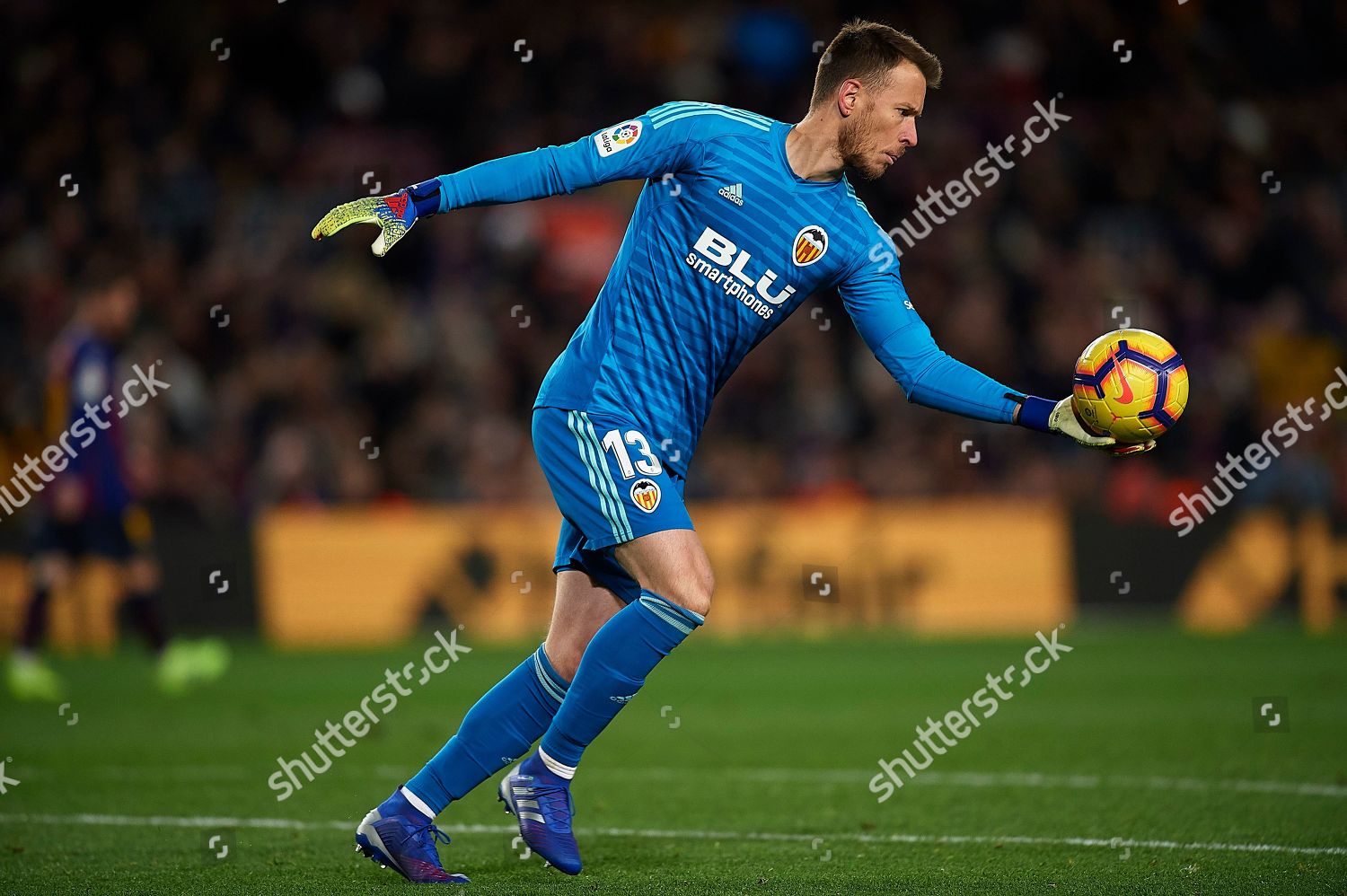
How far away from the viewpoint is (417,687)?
35.8ft

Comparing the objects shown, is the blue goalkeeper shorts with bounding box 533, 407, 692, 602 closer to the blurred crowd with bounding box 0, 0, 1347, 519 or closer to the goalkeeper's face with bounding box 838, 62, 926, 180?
the goalkeeper's face with bounding box 838, 62, 926, 180

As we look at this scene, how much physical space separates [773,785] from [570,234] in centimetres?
1106

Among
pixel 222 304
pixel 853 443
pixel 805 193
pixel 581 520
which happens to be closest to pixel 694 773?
pixel 581 520

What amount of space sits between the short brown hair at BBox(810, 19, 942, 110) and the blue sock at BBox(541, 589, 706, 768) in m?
1.60

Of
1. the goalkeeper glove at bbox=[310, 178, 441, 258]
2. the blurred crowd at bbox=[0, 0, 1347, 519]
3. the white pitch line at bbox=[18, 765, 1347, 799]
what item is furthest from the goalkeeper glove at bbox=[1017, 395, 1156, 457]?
the blurred crowd at bbox=[0, 0, 1347, 519]

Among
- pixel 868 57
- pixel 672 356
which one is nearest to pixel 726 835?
pixel 672 356

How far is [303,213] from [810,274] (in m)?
12.5

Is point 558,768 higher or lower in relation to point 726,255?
lower

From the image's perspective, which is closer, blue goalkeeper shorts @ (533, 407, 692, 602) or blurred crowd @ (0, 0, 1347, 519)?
blue goalkeeper shorts @ (533, 407, 692, 602)

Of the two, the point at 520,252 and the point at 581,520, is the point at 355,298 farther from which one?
the point at 581,520

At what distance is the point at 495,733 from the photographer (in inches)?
192

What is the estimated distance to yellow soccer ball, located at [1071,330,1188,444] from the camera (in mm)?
4535

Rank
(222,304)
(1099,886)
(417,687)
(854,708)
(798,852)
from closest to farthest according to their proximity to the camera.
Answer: (1099,886) → (798,852) → (854,708) → (417,687) → (222,304)

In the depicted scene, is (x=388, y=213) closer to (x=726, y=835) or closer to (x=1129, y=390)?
(x=1129, y=390)
